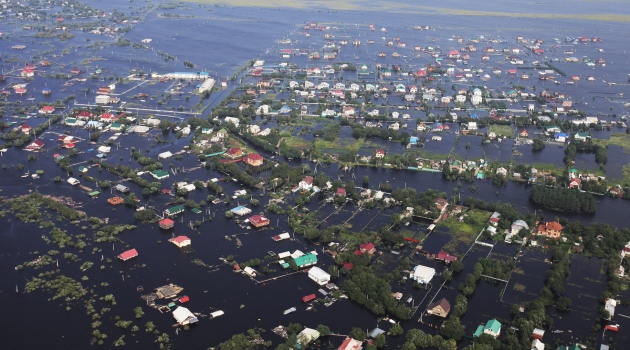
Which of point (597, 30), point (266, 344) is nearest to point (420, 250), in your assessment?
point (266, 344)

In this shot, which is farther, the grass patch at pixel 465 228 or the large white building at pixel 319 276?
the grass patch at pixel 465 228

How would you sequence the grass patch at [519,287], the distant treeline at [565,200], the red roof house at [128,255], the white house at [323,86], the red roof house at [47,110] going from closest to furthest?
the grass patch at [519,287] < the red roof house at [128,255] < the distant treeline at [565,200] < the red roof house at [47,110] < the white house at [323,86]

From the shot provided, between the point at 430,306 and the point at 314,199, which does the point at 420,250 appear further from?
the point at 314,199

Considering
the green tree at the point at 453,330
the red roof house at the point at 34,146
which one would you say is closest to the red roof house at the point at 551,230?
the green tree at the point at 453,330

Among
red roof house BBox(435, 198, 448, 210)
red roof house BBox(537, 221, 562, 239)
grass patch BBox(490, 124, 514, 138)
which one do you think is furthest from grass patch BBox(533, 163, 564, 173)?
red roof house BBox(435, 198, 448, 210)

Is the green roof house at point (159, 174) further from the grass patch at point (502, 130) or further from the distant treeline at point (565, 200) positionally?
the grass patch at point (502, 130)

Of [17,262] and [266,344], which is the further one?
[17,262]

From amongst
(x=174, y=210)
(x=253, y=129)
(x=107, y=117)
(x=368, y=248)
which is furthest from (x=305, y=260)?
(x=107, y=117)
